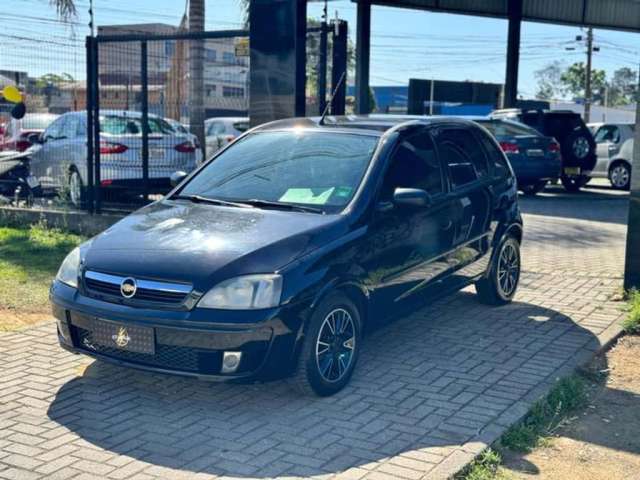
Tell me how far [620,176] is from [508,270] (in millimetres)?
13724

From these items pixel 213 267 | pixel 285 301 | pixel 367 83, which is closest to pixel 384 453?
pixel 285 301

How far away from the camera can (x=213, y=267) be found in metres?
4.82

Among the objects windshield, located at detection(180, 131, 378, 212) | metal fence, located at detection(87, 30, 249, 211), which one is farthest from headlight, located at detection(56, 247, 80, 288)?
metal fence, located at detection(87, 30, 249, 211)

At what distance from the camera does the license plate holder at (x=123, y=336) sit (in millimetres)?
4816

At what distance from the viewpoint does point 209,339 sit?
15.5ft

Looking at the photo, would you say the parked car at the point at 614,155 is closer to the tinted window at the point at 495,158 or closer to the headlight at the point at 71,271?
the tinted window at the point at 495,158

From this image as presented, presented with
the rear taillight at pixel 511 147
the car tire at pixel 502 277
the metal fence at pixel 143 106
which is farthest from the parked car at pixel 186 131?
the rear taillight at pixel 511 147

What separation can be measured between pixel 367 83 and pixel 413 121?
1411cm

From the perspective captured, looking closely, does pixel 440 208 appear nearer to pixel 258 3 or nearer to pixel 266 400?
pixel 266 400

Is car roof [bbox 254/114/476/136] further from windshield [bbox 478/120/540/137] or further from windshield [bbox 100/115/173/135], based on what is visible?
windshield [bbox 478/120/540/137]

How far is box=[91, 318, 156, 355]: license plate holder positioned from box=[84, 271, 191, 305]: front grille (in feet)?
0.54

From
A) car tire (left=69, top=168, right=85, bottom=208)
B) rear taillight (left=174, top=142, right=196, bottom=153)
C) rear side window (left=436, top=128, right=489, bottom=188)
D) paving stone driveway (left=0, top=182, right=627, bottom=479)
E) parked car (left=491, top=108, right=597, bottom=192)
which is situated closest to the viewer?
paving stone driveway (left=0, top=182, right=627, bottom=479)

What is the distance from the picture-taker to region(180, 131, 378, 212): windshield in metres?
5.79

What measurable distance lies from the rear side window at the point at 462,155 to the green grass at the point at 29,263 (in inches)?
150
